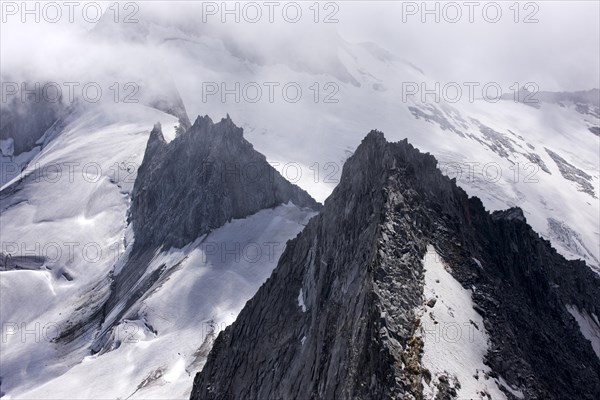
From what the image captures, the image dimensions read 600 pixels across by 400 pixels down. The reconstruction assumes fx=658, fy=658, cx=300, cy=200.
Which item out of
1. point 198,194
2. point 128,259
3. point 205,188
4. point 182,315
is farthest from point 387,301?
point 128,259

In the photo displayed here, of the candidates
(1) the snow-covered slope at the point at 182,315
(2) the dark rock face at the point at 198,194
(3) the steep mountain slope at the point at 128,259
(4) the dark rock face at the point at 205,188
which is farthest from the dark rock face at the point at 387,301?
(4) the dark rock face at the point at 205,188

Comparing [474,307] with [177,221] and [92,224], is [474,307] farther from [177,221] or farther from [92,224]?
[92,224]

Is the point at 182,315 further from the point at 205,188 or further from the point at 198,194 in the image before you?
the point at 205,188

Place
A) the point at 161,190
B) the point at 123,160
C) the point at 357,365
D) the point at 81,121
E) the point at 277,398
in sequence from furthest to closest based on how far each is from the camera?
the point at 81,121, the point at 123,160, the point at 161,190, the point at 277,398, the point at 357,365

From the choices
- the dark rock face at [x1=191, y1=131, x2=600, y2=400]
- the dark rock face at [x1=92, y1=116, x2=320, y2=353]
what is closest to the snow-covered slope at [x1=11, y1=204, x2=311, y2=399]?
the dark rock face at [x1=92, y1=116, x2=320, y2=353]

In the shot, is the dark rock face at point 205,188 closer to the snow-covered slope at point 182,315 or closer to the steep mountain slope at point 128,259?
the steep mountain slope at point 128,259

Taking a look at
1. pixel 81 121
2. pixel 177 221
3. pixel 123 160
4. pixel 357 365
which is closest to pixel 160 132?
pixel 123 160

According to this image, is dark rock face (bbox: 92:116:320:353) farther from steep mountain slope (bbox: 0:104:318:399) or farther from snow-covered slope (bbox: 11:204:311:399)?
snow-covered slope (bbox: 11:204:311:399)
